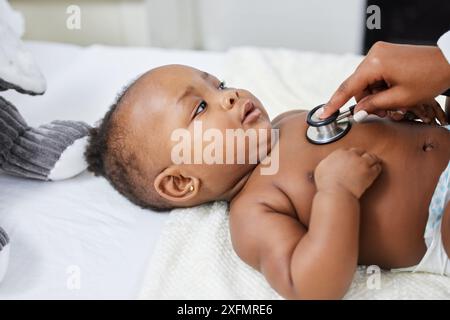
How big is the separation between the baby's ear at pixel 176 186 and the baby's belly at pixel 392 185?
0.18 metres

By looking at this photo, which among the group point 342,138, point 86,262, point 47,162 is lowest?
point 86,262

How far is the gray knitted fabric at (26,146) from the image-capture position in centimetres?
117

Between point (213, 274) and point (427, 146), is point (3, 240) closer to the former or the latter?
point (213, 274)

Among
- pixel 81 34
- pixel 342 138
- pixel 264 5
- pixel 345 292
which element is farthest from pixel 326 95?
pixel 81 34

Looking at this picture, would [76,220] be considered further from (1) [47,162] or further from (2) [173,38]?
(2) [173,38]

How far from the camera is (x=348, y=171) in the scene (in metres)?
0.89

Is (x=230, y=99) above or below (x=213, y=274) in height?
above

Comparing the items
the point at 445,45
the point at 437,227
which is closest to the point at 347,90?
the point at 445,45

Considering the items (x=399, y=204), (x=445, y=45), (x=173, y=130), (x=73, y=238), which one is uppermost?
(x=445, y=45)

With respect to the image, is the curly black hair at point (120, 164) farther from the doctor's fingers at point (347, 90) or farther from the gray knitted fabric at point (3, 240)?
the doctor's fingers at point (347, 90)

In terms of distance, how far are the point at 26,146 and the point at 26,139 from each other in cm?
2

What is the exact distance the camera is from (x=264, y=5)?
221 cm

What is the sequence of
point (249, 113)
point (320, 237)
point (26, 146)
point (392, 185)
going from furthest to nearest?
point (26, 146) < point (249, 113) < point (392, 185) < point (320, 237)

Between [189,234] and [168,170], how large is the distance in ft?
0.45
